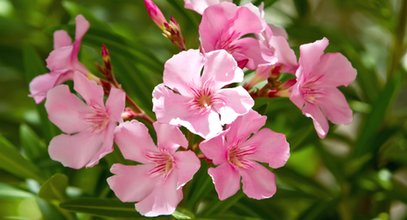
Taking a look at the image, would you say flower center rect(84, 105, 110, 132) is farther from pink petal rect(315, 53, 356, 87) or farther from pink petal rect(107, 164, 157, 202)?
pink petal rect(315, 53, 356, 87)

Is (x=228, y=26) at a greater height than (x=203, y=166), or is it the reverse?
(x=228, y=26)

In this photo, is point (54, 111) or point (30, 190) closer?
point (54, 111)

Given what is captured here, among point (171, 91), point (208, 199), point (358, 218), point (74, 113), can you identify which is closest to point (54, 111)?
point (74, 113)

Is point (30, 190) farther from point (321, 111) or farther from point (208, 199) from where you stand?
point (321, 111)

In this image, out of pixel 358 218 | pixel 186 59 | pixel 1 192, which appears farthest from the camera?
pixel 358 218

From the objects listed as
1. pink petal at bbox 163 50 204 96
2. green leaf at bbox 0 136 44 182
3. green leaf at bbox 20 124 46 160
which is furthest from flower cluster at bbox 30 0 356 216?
green leaf at bbox 20 124 46 160

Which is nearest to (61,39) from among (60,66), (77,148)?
(60,66)

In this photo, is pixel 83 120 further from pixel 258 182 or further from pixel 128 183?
pixel 258 182
